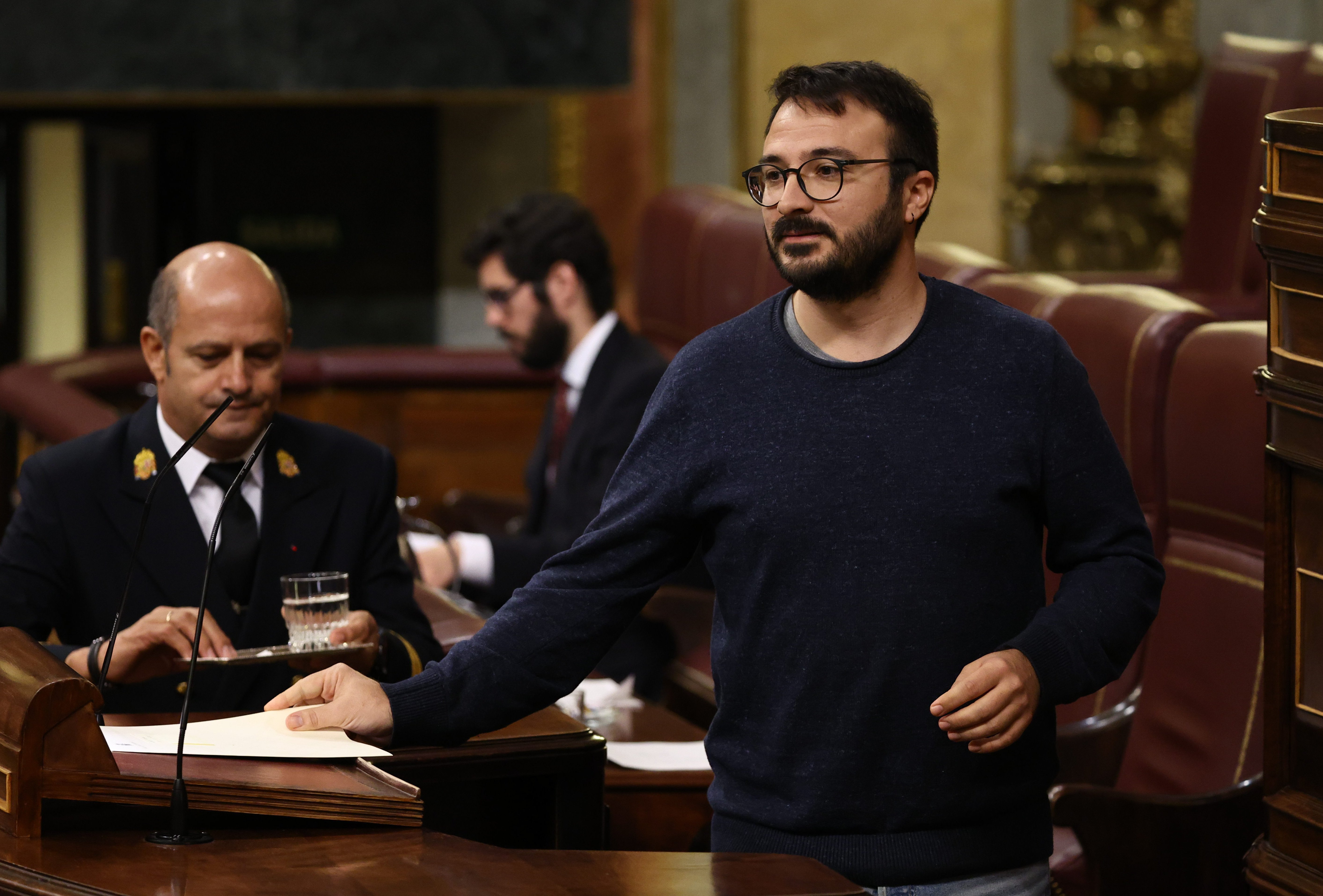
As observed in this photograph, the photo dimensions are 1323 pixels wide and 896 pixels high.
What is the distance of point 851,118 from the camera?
1849 mm

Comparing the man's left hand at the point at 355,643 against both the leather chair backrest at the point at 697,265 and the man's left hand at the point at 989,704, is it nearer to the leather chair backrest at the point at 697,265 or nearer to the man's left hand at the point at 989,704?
the man's left hand at the point at 989,704

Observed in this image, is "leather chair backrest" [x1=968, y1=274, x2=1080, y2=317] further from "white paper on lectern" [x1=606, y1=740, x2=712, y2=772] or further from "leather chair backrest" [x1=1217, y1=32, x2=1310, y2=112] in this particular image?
"leather chair backrest" [x1=1217, y1=32, x2=1310, y2=112]

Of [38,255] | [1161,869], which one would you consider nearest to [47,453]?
[1161,869]

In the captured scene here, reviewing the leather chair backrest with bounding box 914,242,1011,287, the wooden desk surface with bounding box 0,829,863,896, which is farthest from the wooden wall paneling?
the wooden desk surface with bounding box 0,829,863,896

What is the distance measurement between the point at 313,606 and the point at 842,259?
813mm

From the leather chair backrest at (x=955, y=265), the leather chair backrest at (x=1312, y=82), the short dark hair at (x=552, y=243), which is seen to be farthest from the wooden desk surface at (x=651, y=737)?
the leather chair backrest at (x=1312, y=82)

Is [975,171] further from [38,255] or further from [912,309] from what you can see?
[912,309]

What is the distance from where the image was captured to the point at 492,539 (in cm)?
399

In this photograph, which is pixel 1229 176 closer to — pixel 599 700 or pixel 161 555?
pixel 599 700

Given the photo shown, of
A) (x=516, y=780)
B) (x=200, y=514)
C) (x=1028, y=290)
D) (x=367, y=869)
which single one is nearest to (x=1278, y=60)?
(x=1028, y=290)

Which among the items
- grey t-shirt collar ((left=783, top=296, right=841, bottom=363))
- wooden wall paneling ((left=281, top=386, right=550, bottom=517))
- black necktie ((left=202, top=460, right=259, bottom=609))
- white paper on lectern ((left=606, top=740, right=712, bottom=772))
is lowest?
wooden wall paneling ((left=281, top=386, right=550, bottom=517))

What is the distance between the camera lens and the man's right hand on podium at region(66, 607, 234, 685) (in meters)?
2.02

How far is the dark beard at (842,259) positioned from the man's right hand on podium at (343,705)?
0.61 meters

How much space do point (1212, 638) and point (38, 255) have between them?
6.60 m
